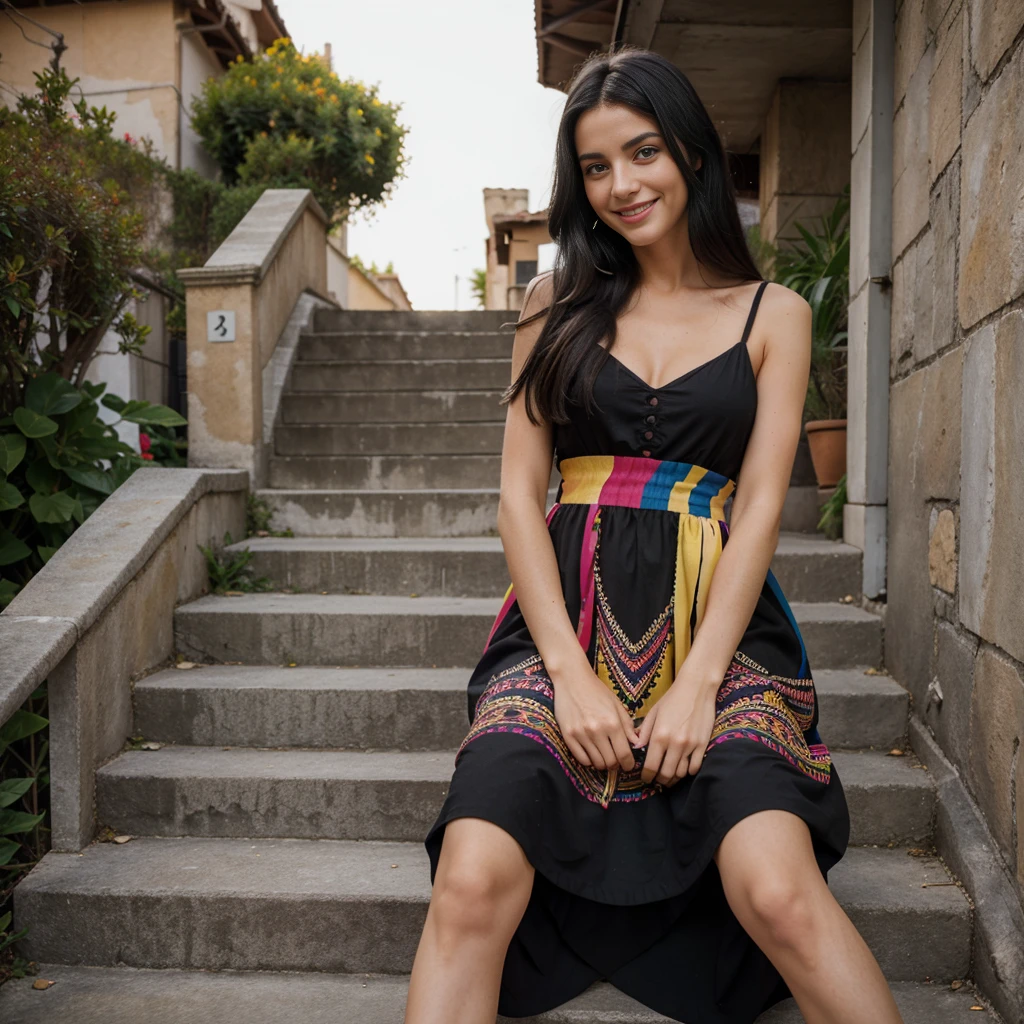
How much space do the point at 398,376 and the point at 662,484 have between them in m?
3.49

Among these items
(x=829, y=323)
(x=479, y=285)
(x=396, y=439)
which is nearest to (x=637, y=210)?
(x=829, y=323)

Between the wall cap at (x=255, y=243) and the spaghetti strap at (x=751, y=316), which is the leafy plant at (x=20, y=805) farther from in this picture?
the wall cap at (x=255, y=243)

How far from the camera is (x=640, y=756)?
157cm

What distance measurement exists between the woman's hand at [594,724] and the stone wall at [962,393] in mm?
738

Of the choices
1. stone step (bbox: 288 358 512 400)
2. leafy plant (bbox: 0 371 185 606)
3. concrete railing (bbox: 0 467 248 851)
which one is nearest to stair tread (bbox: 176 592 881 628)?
concrete railing (bbox: 0 467 248 851)

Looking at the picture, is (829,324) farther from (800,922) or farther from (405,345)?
(800,922)

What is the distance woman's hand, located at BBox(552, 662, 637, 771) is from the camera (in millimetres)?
1528

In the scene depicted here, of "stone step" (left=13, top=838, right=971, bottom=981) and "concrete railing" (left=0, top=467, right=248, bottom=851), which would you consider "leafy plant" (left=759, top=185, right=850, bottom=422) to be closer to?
"stone step" (left=13, top=838, right=971, bottom=981)

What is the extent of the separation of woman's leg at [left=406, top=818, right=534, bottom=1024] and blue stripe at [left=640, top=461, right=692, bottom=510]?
0.66m

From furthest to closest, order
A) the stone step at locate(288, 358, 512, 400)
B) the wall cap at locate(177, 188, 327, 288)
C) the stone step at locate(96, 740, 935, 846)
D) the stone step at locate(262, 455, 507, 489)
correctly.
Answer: the stone step at locate(288, 358, 512, 400) → the stone step at locate(262, 455, 507, 489) → the wall cap at locate(177, 188, 327, 288) → the stone step at locate(96, 740, 935, 846)

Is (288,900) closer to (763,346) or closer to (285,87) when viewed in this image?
(763,346)

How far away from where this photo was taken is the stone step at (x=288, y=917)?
2.00m

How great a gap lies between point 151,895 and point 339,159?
7717 mm

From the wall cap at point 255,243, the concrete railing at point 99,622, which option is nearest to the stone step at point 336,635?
the concrete railing at point 99,622
